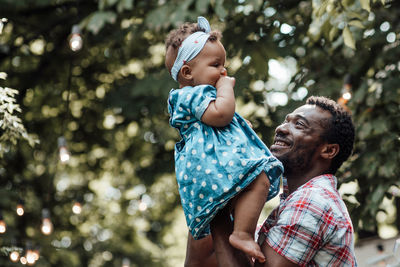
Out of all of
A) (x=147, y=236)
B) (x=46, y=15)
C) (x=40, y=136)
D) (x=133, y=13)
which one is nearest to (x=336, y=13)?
(x=133, y=13)

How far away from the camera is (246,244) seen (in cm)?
236

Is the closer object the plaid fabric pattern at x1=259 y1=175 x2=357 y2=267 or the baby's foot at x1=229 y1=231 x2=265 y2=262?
the baby's foot at x1=229 y1=231 x2=265 y2=262

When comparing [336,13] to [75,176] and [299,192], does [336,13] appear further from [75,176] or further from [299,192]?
[75,176]

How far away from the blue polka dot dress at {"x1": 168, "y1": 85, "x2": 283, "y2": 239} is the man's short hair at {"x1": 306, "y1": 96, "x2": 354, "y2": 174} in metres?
0.42

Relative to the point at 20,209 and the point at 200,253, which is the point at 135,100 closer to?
the point at 20,209

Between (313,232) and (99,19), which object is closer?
(313,232)

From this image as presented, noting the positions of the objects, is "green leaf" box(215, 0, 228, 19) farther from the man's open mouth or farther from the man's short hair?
the man's open mouth

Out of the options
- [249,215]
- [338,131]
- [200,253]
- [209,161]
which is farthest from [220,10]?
[249,215]

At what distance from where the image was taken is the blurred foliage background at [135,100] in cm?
538

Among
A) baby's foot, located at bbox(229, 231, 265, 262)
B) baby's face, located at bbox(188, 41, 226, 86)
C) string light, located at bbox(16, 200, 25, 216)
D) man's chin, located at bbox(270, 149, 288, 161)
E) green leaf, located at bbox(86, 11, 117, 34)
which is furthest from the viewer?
string light, located at bbox(16, 200, 25, 216)

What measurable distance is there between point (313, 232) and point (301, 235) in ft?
0.15

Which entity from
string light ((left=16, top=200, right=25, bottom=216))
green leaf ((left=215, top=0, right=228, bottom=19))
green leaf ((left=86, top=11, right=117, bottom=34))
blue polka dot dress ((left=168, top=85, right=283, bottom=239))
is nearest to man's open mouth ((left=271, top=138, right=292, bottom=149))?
blue polka dot dress ((left=168, top=85, right=283, bottom=239))

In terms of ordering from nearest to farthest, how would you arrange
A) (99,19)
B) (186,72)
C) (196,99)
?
1. (196,99)
2. (186,72)
3. (99,19)

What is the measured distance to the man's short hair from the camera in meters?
2.83
